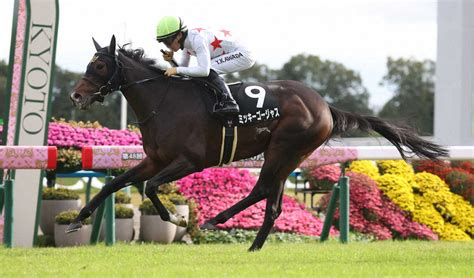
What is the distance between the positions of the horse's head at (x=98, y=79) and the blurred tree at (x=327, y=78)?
79.2 feet

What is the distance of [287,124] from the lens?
7914mm

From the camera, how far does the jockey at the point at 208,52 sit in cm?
752

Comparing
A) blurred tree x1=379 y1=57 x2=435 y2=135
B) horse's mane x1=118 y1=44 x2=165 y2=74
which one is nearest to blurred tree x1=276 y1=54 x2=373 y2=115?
blurred tree x1=379 y1=57 x2=435 y2=135

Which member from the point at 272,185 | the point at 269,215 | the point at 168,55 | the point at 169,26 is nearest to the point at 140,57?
the point at 168,55

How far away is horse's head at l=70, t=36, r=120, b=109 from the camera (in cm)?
754

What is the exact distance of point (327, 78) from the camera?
108 feet

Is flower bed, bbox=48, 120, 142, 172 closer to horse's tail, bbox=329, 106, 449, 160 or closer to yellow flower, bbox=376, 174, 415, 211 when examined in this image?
yellow flower, bbox=376, 174, 415, 211

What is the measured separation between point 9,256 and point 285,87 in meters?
2.55

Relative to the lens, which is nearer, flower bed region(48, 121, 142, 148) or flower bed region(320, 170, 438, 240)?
flower bed region(48, 121, 142, 148)

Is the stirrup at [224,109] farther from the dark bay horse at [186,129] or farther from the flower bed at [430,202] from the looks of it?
the flower bed at [430,202]

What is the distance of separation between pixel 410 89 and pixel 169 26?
29651 mm

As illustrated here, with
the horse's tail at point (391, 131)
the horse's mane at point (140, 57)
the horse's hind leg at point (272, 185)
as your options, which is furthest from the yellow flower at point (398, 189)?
the horse's mane at point (140, 57)

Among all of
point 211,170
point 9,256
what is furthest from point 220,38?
point 211,170

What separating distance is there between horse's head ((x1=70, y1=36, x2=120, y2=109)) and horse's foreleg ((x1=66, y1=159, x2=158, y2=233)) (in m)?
0.60
